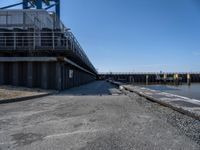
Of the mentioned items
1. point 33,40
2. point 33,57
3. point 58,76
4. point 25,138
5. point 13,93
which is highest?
point 33,40

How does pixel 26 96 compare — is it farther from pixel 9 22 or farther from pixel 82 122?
pixel 9 22

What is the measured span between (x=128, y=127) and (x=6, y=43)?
15.7 metres

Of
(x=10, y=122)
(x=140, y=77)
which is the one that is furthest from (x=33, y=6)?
(x=140, y=77)

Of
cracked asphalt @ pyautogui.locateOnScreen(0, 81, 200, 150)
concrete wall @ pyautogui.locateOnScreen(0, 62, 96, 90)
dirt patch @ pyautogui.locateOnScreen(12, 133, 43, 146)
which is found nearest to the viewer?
cracked asphalt @ pyautogui.locateOnScreen(0, 81, 200, 150)

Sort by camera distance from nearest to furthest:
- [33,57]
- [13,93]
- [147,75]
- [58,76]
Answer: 1. [13,93]
2. [33,57]
3. [58,76]
4. [147,75]

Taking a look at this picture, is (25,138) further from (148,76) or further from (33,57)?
(148,76)

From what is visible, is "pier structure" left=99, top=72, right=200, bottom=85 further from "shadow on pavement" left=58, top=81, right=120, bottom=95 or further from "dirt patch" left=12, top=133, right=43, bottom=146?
"dirt patch" left=12, top=133, right=43, bottom=146

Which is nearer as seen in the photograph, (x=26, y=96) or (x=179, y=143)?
(x=179, y=143)

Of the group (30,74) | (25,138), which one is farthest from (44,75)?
(25,138)

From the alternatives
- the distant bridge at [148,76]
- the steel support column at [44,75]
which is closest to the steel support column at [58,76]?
the steel support column at [44,75]

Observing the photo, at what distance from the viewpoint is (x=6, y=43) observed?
59.0ft

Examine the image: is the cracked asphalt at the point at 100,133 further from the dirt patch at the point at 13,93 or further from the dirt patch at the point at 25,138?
the dirt patch at the point at 13,93

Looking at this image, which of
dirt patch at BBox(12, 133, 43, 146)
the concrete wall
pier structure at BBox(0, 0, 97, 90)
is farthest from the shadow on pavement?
dirt patch at BBox(12, 133, 43, 146)

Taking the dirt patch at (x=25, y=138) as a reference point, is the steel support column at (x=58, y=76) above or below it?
above
